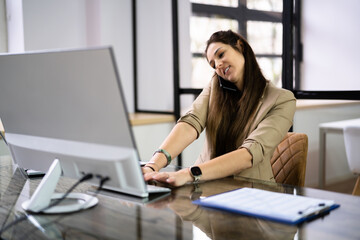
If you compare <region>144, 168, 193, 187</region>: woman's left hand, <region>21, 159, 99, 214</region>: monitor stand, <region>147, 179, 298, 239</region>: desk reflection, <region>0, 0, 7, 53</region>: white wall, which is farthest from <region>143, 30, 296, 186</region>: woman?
<region>0, 0, 7, 53</region>: white wall

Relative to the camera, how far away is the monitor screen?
978 millimetres

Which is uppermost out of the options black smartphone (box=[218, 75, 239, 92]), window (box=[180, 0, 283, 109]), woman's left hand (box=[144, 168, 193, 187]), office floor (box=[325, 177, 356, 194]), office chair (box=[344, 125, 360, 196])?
window (box=[180, 0, 283, 109])

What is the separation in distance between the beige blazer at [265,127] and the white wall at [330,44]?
79 cm

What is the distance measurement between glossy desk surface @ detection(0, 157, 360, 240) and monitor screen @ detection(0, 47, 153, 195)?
9 cm

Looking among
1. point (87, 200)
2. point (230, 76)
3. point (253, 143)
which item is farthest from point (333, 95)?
point (87, 200)

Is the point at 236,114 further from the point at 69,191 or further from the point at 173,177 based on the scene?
the point at 69,191

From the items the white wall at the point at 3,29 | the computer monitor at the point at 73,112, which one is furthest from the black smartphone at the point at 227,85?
the white wall at the point at 3,29

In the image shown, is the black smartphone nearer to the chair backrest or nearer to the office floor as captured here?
the chair backrest

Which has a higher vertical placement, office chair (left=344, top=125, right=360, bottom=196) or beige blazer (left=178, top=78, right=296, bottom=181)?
beige blazer (left=178, top=78, right=296, bottom=181)

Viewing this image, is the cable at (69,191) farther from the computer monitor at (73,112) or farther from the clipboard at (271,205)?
the clipboard at (271,205)

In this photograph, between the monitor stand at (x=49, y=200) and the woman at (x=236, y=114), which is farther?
the woman at (x=236, y=114)

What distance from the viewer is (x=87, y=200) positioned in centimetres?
122

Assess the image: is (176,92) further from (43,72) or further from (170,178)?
(43,72)

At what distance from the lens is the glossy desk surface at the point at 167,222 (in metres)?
0.96
